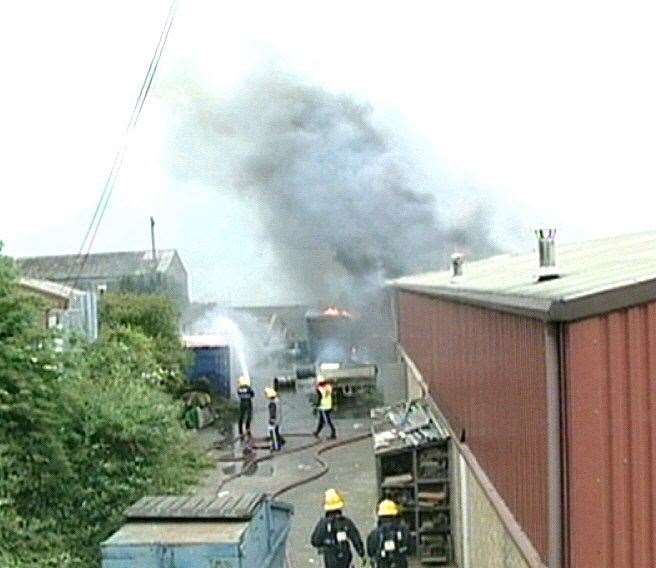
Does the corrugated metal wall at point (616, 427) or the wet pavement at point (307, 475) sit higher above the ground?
the corrugated metal wall at point (616, 427)

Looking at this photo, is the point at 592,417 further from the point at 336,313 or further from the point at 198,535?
the point at 336,313

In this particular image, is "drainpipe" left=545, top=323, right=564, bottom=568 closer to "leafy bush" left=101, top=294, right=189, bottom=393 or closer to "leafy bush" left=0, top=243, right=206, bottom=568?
"leafy bush" left=0, top=243, right=206, bottom=568

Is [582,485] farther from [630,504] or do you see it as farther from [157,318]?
[157,318]

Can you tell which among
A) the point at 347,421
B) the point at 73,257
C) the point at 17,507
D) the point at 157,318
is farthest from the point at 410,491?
the point at 73,257

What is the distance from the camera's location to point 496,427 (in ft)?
26.0

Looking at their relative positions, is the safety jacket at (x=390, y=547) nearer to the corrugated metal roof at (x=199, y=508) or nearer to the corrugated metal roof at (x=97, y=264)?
the corrugated metal roof at (x=199, y=508)

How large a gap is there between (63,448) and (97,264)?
3877 centimetres

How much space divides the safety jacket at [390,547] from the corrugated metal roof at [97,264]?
120ft

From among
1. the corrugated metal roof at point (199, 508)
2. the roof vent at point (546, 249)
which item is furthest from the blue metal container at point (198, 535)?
the roof vent at point (546, 249)

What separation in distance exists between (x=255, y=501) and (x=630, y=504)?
14.3 ft

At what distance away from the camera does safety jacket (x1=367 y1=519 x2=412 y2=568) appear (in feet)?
30.8

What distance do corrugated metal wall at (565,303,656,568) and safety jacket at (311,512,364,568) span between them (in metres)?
5.08

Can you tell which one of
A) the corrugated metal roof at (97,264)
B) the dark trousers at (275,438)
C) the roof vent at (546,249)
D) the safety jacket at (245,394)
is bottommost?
the dark trousers at (275,438)

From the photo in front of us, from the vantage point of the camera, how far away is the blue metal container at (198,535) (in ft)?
24.9
